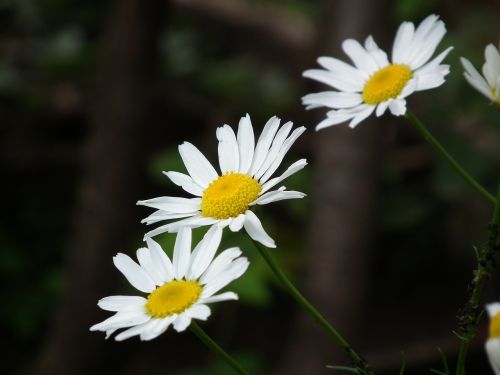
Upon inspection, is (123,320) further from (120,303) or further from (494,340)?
(494,340)

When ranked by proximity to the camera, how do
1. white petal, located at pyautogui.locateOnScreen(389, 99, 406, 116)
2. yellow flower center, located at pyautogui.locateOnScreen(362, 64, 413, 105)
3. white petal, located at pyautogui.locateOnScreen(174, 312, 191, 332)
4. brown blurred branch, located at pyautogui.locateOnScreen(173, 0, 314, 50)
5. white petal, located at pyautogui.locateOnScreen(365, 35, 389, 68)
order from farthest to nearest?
brown blurred branch, located at pyautogui.locateOnScreen(173, 0, 314, 50)
white petal, located at pyautogui.locateOnScreen(365, 35, 389, 68)
yellow flower center, located at pyautogui.locateOnScreen(362, 64, 413, 105)
white petal, located at pyautogui.locateOnScreen(389, 99, 406, 116)
white petal, located at pyautogui.locateOnScreen(174, 312, 191, 332)

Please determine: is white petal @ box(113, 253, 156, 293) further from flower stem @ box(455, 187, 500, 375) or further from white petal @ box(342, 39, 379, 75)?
white petal @ box(342, 39, 379, 75)

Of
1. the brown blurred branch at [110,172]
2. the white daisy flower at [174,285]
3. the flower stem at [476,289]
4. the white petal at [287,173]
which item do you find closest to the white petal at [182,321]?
the white daisy flower at [174,285]

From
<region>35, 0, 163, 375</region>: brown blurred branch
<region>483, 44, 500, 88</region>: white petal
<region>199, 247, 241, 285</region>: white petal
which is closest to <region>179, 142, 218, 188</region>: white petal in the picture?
<region>199, 247, 241, 285</region>: white petal

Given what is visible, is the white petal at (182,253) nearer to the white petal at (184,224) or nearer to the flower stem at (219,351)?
the white petal at (184,224)

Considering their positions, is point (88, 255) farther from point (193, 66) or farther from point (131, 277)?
point (131, 277)

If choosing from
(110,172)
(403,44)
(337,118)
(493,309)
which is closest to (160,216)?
(337,118)
